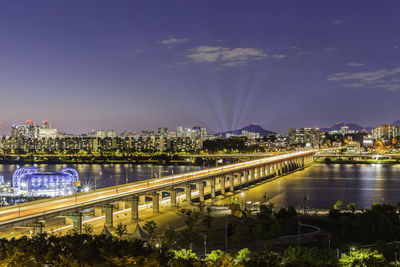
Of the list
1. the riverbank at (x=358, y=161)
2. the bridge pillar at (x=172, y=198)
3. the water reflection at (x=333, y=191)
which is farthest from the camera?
the riverbank at (x=358, y=161)

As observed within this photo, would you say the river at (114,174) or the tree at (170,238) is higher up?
the tree at (170,238)

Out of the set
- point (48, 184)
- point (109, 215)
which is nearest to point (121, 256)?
point (109, 215)

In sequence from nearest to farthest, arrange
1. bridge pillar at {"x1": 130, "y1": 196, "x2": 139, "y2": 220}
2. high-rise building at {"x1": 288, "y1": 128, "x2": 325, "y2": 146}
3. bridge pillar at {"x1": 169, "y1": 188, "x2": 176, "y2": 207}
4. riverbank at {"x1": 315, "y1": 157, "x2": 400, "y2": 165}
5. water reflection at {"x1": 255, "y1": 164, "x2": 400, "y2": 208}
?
1. bridge pillar at {"x1": 130, "y1": 196, "x2": 139, "y2": 220}
2. bridge pillar at {"x1": 169, "y1": 188, "x2": 176, "y2": 207}
3. water reflection at {"x1": 255, "y1": 164, "x2": 400, "y2": 208}
4. riverbank at {"x1": 315, "y1": 157, "x2": 400, "y2": 165}
5. high-rise building at {"x1": 288, "y1": 128, "x2": 325, "y2": 146}

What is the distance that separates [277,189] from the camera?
32156 mm

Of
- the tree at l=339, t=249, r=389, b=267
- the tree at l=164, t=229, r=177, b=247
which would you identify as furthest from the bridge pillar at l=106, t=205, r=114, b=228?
the tree at l=339, t=249, r=389, b=267

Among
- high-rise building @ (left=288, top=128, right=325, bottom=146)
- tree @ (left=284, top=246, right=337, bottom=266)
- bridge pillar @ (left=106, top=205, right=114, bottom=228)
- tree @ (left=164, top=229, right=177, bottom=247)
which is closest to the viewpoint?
tree @ (left=284, top=246, right=337, bottom=266)

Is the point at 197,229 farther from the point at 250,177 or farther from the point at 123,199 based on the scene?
the point at 250,177

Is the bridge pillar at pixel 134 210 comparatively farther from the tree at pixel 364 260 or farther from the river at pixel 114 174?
the river at pixel 114 174

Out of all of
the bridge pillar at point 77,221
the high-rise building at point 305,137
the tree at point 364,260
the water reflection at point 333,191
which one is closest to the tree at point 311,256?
the tree at point 364,260

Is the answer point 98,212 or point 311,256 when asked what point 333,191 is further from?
point 311,256

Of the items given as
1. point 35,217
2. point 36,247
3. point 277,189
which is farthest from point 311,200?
point 36,247

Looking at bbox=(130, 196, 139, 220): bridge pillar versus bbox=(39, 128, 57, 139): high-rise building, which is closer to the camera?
bbox=(130, 196, 139, 220): bridge pillar

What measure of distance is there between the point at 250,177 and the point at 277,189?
4513 mm

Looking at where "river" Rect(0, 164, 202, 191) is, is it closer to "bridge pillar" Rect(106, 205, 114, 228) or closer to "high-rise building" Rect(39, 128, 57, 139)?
Result: "bridge pillar" Rect(106, 205, 114, 228)
